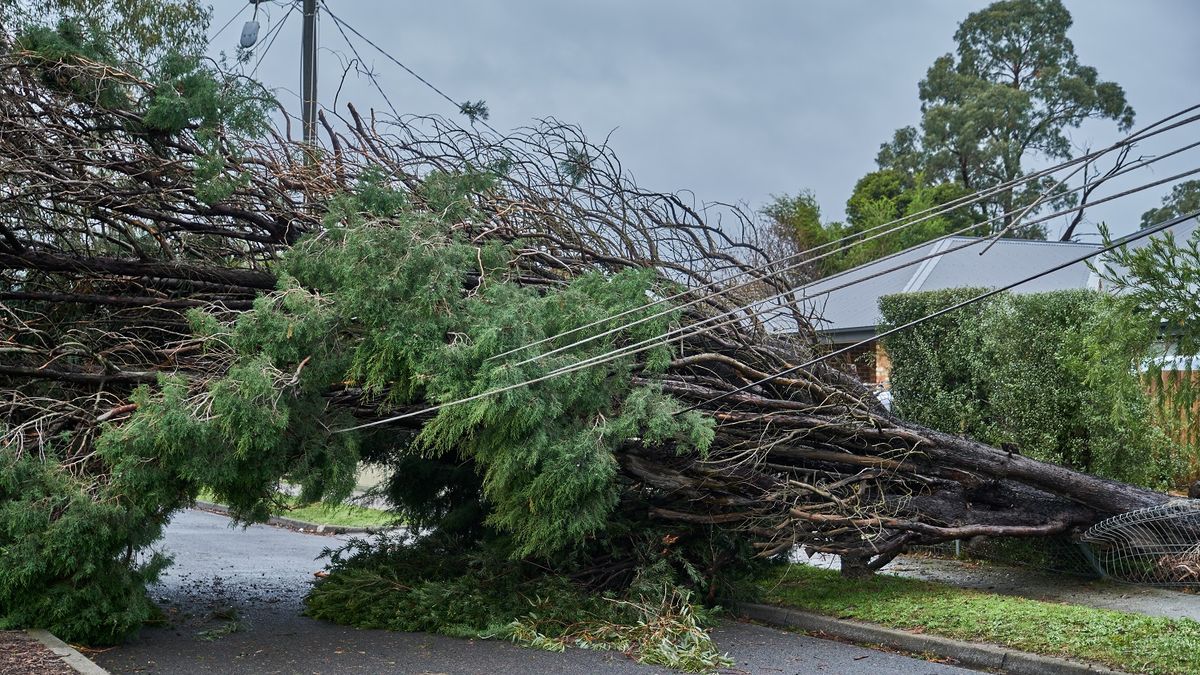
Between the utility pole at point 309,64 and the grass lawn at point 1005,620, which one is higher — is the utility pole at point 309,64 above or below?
above

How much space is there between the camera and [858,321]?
66.3 ft

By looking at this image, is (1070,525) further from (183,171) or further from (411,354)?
(183,171)

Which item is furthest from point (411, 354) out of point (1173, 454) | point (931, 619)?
point (1173, 454)

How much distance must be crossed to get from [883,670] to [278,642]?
409 centimetres

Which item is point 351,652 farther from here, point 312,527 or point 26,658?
point 312,527

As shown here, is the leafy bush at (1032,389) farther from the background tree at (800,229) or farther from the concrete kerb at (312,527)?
the background tree at (800,229)

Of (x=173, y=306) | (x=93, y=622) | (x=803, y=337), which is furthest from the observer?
(x=803, y=337)

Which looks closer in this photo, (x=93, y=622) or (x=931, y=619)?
(x=93, y=622)

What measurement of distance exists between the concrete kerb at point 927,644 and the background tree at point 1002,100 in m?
35.2

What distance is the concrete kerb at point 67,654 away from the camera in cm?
608

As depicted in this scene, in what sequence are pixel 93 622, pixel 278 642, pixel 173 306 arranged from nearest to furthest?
1. pixel 93 622
2. pixel 278 642
3. pixel 173 306

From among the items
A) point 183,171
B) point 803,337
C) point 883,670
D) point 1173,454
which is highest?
point 183,171

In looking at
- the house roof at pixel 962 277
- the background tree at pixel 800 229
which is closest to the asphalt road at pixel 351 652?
the house roof at pixel 962 277

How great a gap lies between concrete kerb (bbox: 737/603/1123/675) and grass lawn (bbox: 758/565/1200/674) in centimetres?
10
